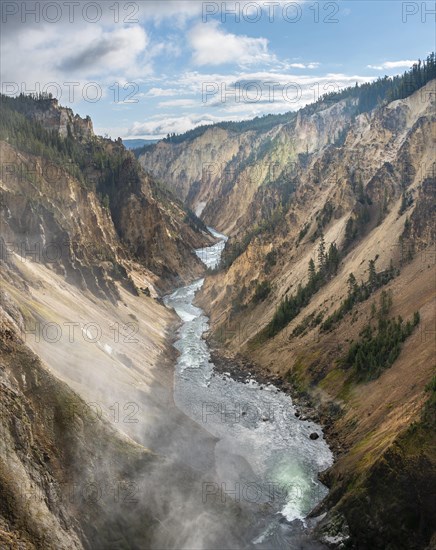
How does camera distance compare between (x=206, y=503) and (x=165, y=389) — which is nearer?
(x=206, y=503)

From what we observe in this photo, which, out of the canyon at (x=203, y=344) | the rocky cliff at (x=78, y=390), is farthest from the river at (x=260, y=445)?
the rocky cliff at (x=78, y=390)

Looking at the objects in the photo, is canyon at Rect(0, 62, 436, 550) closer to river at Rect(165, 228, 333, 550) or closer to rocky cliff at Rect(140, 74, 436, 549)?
rocky cliff at Rect(140, 74, 436, 549)

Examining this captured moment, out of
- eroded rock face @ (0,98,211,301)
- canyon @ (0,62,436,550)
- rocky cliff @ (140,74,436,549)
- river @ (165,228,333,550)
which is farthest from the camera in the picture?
eroded rock face @ (0,98,211,301)

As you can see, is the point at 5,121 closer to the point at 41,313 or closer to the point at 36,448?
the point at 41,313

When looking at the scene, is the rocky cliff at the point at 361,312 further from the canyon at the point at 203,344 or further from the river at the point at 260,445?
the river at the point at 260,445

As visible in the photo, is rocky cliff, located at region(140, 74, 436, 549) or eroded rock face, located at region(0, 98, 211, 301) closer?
rocky cliff, located at region(140, 74, 436, 549)

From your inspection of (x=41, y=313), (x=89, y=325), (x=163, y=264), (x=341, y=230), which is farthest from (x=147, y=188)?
(x=41, y=313)

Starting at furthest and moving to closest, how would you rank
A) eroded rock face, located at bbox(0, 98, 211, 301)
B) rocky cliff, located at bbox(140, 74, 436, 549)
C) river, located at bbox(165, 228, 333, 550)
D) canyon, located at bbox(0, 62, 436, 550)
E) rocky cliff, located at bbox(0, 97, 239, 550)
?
eroded rock face, located at bbox(0, 98, 211, 301)
river, located at bbox(165, 228, 333, 550)
rocky cliff, located at bbox(140, 74, 436, 549)
canyon, located at bbox(0, 62, 436, 550)
rocky cliff, located at bbox(0, 97, 239, 550)

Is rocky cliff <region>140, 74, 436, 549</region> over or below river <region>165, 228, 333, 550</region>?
over

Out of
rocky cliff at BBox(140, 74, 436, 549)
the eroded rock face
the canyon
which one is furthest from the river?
the eroded rock face
